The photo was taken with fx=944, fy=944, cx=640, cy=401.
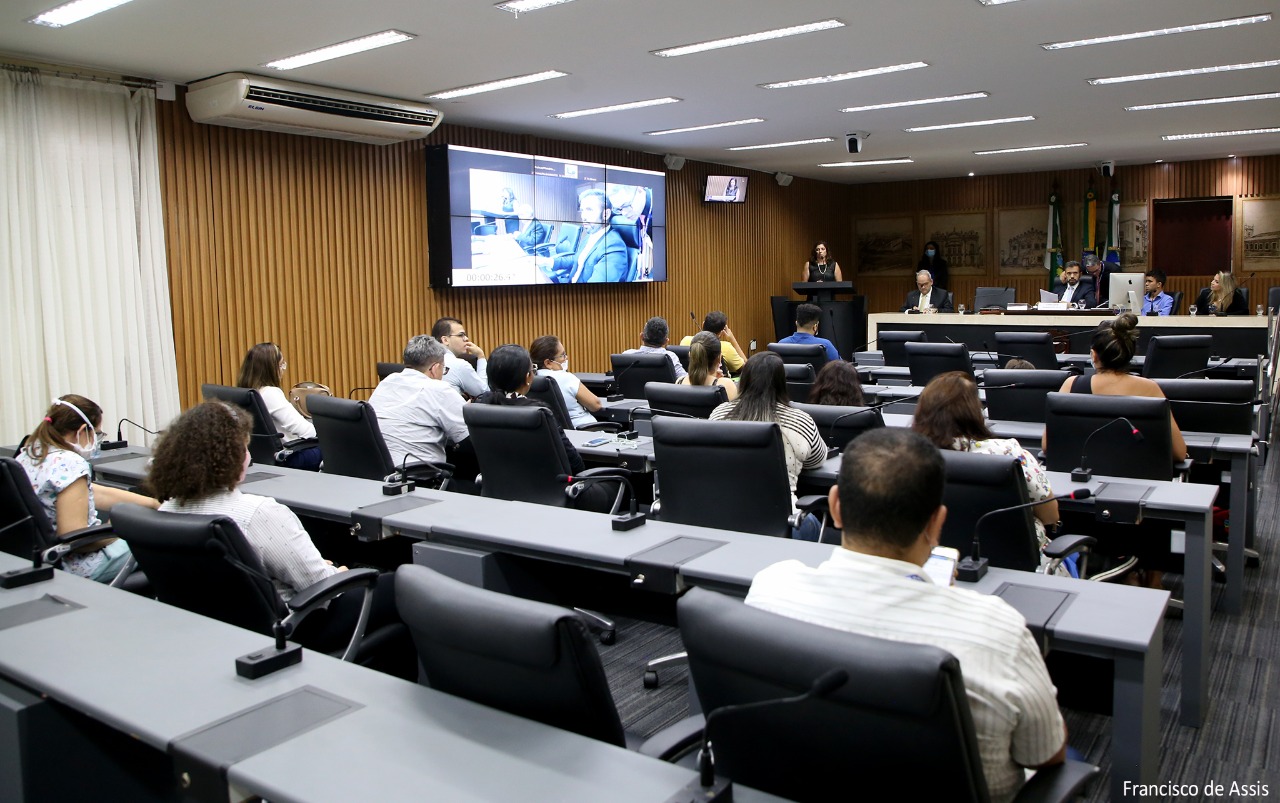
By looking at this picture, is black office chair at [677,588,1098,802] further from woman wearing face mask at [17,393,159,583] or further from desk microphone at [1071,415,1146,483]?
woman wearing face mask at [17,393,159,583]

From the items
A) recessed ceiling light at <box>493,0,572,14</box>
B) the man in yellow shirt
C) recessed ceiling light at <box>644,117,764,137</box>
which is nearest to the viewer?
recessed ceiling light at <box>493,0,572,14</box>

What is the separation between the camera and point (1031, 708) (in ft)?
4.95

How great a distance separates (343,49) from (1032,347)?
18.2 feet

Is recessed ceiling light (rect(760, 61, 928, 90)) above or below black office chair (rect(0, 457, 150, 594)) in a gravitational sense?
above

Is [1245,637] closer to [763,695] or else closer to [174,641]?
[763,695]

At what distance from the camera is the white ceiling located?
5492mm

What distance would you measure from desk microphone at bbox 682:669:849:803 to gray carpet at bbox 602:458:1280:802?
1792 millimetres

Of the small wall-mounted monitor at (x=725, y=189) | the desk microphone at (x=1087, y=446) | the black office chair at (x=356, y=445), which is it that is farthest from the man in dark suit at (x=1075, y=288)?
the black office chair at (x=356, y=445)

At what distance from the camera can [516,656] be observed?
63.3 inches

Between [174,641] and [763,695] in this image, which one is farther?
[174,641]

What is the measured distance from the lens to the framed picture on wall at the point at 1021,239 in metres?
15.2

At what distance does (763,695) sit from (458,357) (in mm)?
5759

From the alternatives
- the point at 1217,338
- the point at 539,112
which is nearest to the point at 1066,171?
the point at 1217,338

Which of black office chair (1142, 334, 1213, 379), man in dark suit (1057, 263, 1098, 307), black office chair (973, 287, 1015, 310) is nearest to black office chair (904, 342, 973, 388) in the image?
black office chair (1142, 334, 1213, 379)
